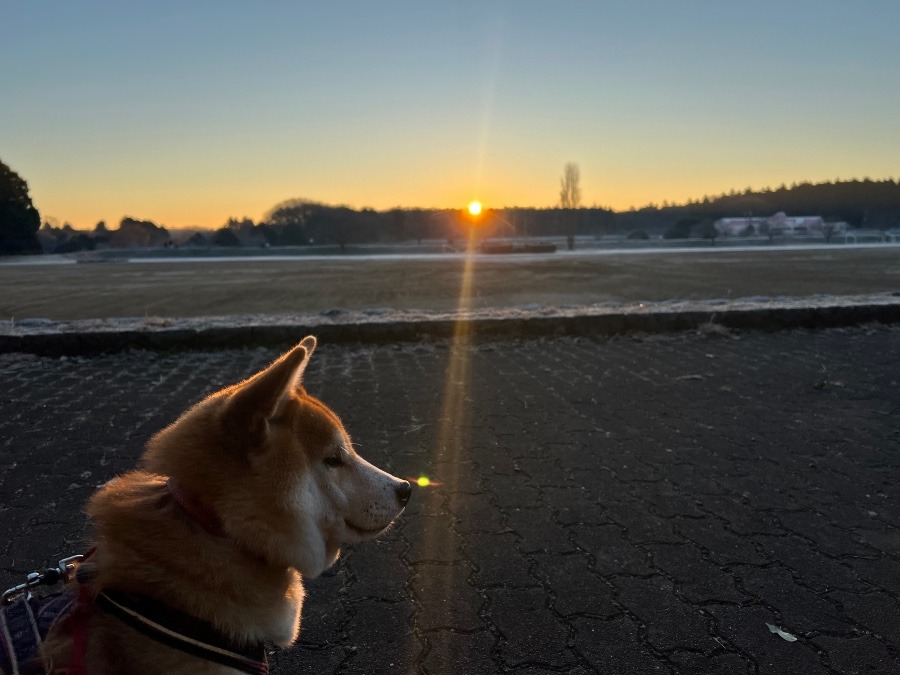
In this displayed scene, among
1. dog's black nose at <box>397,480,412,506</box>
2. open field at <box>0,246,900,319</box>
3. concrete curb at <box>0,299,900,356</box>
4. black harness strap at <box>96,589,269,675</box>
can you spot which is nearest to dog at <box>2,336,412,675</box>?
black harness strap at <box>96,589,269,675</box>

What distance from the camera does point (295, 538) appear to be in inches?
87.9

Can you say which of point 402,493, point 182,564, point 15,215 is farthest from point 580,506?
point 15,215

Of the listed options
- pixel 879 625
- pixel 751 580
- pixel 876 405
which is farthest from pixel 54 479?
pixel 876 405

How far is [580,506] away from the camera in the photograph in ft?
13.6

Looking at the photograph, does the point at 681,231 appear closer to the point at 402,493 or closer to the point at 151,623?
the point at 402,493

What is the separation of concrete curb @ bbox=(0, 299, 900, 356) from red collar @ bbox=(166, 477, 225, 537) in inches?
287

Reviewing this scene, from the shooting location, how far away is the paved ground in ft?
9.19

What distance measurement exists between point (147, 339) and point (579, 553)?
7.45 metres

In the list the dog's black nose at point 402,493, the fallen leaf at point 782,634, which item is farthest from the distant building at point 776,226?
the dog's black nose at point 402,493

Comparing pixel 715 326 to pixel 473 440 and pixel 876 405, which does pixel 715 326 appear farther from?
pixel 473 440

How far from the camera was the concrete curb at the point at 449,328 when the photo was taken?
8695 millimetres

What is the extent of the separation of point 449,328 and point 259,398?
764 cm

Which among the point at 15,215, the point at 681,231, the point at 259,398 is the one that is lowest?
the point at 259,398

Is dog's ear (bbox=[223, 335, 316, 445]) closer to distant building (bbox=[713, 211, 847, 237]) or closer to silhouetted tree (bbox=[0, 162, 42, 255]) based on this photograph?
silhouetted tree (bbox=[0, 162, 42, 255])
